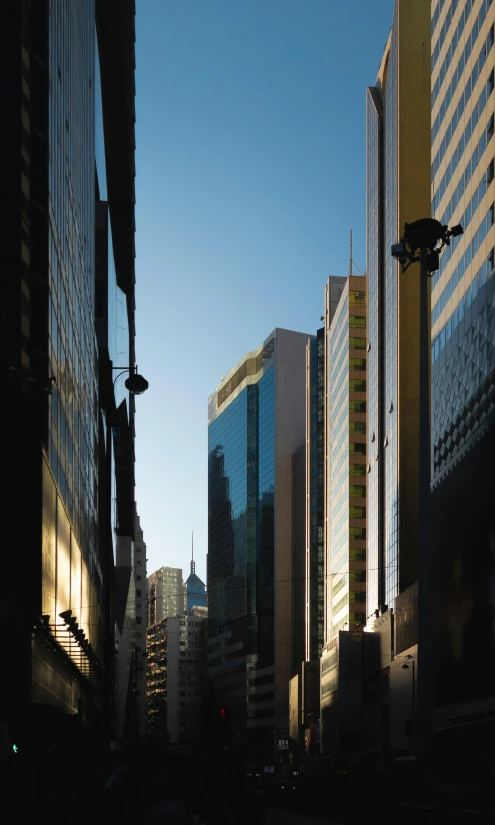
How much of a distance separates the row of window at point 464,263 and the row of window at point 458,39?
1240cm

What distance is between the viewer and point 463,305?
7938cm

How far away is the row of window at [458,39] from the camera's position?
7369 cm

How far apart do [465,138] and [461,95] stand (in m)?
3.73

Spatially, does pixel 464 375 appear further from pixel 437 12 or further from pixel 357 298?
pixel 357 298

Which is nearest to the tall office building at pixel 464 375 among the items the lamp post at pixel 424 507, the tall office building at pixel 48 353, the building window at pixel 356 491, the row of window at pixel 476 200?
the row of window at pixel 476 200

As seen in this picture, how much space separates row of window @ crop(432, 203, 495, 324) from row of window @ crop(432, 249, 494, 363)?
67.1 inches

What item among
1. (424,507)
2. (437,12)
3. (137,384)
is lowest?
(424,507)

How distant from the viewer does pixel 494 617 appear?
231ft

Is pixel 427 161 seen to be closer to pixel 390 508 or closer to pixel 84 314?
pixel 390 508

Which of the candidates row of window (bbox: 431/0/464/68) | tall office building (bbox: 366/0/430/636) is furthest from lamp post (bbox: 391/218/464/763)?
tall office building (bbox: 366/0/430/636)

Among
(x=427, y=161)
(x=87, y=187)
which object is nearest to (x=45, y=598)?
(x=87, y=187)

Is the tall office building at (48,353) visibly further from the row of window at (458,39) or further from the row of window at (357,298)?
the row of window at (357,298)

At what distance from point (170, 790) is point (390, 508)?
345 feet

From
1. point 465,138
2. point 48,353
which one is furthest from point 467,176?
point 48,353
